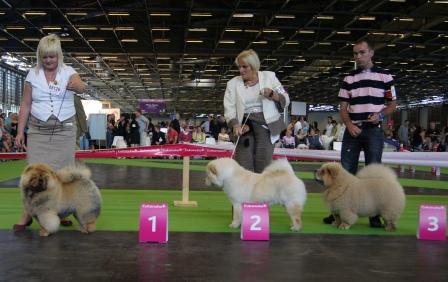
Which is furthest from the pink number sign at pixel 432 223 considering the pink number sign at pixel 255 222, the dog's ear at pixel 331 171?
the pink number sign at pixel 255 222

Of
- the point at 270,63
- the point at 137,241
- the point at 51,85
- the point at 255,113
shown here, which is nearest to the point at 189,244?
the point at 137,241

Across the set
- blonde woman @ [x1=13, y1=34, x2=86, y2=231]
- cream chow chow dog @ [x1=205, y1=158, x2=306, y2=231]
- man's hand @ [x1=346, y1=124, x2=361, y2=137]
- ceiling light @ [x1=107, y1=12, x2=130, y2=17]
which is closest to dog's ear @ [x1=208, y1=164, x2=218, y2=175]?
cream chow chow dog @ [x1=205, y1=158, x2=306, y2=231]

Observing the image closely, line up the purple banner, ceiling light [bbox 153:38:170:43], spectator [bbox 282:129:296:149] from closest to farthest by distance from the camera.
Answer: spectator [bbox 282:129:296:149], ceiling light [bbox 153:38:170:43], the purple banner

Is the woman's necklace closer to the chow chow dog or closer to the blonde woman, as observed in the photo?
the blonde woman

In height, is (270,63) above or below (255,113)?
above

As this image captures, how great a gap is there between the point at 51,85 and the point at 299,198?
7.73 ft

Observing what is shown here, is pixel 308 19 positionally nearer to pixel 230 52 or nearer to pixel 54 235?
pixel 230 52

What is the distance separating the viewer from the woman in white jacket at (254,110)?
4.54m

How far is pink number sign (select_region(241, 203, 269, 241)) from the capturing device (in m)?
4.08

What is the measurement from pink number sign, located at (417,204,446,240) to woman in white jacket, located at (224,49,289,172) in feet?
4.78

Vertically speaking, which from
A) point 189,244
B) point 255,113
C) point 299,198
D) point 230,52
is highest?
point 230,52

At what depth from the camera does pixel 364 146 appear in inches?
191

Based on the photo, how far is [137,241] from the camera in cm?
404

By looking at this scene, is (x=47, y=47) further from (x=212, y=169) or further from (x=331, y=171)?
(x=331, y=171)
